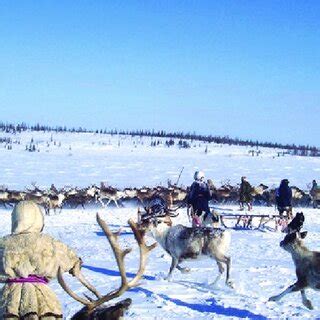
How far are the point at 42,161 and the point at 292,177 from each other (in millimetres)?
24206

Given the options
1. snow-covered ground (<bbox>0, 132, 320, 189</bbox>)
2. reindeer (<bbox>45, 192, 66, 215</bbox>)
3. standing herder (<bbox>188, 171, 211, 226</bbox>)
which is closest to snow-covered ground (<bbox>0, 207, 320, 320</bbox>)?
standing herder (<bbox>188, 171, 211, 226</bbox>)

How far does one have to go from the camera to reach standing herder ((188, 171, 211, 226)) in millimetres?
13700

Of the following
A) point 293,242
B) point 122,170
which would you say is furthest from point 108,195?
point 122,170

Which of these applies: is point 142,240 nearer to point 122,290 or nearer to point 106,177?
point 122,290

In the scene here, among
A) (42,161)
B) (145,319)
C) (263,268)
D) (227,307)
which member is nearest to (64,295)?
(145,319)

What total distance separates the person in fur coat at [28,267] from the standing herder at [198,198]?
32.3ft

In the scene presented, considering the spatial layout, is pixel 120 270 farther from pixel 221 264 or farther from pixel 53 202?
pixel 53 202

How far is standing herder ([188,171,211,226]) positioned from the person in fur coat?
32.3ft

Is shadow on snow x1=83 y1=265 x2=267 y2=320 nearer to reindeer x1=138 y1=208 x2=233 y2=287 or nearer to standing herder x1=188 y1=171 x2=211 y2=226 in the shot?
reindeer x1=138 y1=208 x2=233 y2=287

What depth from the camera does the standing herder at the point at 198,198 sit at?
13.7m

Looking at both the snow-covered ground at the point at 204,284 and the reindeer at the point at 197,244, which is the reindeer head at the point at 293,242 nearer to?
the snow-covered ground at the point at 204,284

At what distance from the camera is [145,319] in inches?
289

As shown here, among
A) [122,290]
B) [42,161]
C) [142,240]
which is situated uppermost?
[142,240]

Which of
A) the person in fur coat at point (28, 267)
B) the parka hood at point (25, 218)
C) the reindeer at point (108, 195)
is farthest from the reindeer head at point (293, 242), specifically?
the reindeer at point (108, 195)
